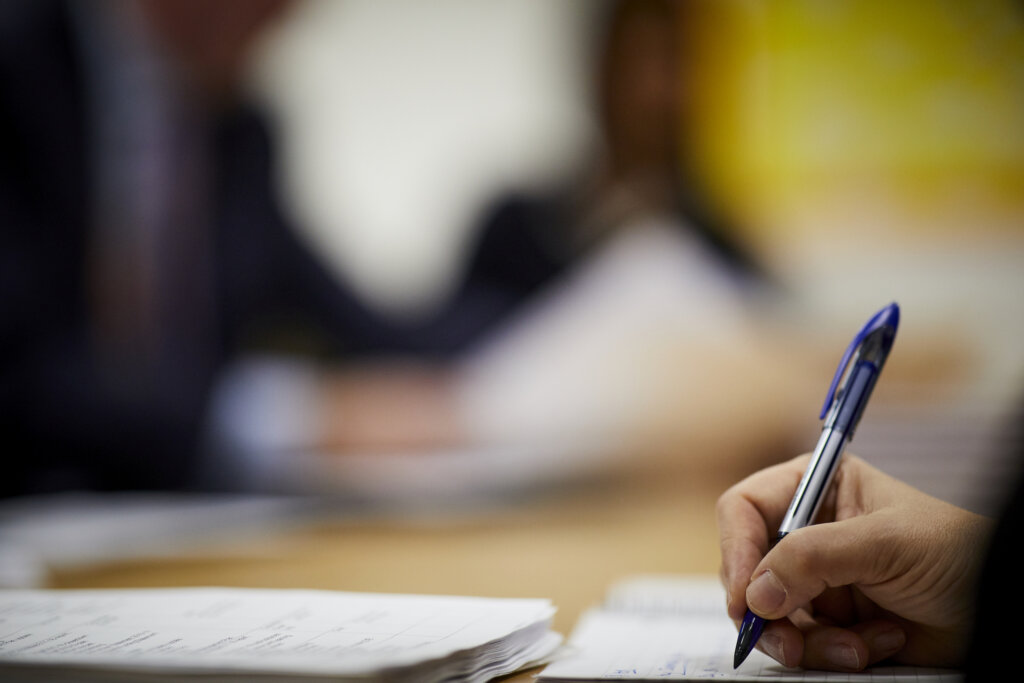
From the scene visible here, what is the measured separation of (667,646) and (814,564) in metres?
0.14

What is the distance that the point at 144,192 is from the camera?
204 centimetres

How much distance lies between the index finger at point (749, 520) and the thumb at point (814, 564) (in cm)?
3

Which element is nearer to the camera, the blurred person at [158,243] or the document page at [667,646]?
the document page at [667,646]

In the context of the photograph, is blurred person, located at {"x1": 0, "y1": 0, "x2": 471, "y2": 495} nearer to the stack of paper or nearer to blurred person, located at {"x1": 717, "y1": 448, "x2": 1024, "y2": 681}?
the stack of paper

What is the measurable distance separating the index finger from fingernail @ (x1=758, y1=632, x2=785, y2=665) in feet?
0.05

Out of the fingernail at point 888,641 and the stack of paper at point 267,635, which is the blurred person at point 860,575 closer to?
the fingernail at point 888,641

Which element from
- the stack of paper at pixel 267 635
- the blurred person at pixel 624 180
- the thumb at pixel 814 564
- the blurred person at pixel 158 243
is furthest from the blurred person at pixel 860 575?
the blurred person at pixel 158 243

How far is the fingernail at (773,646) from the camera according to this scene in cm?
48

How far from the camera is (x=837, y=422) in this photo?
0.50m

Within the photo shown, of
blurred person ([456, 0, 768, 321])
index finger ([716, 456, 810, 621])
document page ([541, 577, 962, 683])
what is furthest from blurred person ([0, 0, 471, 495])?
index finger ([716, 456, 810, 621])

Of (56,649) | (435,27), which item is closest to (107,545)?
(56,649)

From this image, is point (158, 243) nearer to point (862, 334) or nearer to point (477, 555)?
point (477, 555)

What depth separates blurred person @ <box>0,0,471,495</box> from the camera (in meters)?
1.99

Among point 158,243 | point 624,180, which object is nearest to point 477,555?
point 624,180
